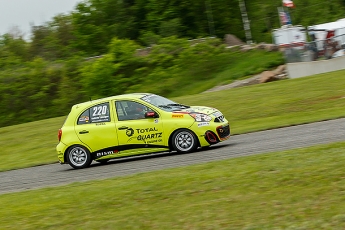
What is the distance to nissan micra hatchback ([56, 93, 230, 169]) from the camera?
49.9ft

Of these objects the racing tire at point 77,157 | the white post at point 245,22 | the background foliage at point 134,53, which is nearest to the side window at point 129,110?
the racing tire at point 77,157

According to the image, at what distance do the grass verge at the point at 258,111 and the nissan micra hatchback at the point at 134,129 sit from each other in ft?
10.4

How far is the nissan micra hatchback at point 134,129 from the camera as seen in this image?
1521 centimetres

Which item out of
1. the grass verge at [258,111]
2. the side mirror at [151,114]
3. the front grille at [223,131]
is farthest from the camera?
the grass verge at [258,111]

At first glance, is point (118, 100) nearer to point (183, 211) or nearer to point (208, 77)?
point (183, 211)

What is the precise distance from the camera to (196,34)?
63.9m

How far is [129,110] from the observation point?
15.8 metres

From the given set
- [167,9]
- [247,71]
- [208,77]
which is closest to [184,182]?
[247,71]

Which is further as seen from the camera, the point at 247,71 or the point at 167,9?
the point at 167,9

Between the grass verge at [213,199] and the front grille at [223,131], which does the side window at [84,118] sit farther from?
the grass verge at [213,199]

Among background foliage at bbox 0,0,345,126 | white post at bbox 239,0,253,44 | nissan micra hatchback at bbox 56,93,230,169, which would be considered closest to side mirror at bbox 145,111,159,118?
nissan micra hatchback at bbox 56,93,230,169

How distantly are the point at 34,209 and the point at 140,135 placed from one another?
5.79m

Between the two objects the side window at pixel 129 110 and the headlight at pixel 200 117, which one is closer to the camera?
the headlight at pixel 200 117

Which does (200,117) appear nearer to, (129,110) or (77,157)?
(129,110)
